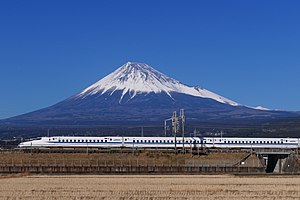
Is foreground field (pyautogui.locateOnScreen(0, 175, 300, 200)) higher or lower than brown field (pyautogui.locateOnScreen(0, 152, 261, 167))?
lower

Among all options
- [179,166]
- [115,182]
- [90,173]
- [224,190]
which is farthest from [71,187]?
[179,166]

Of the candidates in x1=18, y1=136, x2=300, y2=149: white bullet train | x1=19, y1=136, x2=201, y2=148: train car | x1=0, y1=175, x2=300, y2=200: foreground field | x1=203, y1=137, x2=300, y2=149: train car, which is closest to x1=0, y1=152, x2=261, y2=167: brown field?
x1=18, y1=136, x2=300, y2=149: white bullet train

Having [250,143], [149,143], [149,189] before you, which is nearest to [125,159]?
[149,143]

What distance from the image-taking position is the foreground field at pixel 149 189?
3512 cm

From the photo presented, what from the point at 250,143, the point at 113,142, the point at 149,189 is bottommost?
the point at 149,189

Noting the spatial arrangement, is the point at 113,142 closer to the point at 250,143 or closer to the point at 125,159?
the point at 250,143

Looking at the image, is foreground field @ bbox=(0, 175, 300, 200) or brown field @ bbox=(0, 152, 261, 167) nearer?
foreground field @ bbox=(0, 175, 300, 200)

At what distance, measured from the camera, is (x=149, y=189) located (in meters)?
38.6

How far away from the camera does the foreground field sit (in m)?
35.1

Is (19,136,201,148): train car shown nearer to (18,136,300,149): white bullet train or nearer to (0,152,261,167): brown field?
(18,136,300,149): white bullet train

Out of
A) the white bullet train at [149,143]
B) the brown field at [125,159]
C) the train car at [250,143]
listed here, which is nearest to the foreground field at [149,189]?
the brown field at [125,159]

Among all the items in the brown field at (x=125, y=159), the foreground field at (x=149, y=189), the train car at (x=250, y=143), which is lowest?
the foreground field at (x=149, y=189)

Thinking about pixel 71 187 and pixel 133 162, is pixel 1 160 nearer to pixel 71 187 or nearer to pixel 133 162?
pixel 133 162

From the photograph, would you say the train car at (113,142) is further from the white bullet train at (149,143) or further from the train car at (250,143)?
the train car at (250,143)
